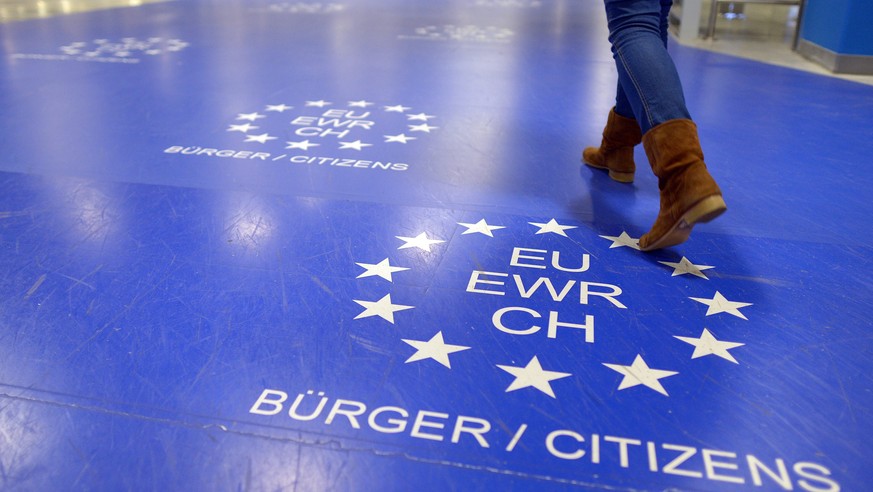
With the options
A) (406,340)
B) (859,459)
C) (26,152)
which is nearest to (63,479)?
(406,340)

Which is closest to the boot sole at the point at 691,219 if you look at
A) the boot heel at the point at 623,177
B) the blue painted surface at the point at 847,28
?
the boot heel at the point at 623,177

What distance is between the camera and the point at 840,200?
2.09 metres

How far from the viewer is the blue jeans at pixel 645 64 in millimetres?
1748

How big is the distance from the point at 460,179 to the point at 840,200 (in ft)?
3.82

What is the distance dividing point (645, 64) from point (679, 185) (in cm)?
35

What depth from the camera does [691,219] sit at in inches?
63.1

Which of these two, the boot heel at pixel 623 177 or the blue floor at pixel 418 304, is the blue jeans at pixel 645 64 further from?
the boot heel at pixel 623 177

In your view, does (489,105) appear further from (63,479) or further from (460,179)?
(63,479)

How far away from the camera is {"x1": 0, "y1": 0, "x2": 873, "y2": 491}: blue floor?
3.61 feet

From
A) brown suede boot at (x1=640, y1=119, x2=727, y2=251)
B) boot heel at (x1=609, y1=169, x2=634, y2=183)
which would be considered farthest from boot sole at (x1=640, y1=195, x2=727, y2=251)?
boot heel at (x1=609, y1=169, x2=634, y2=183)

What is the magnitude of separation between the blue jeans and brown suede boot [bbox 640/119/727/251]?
50mm

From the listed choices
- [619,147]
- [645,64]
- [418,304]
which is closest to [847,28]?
[619,147]

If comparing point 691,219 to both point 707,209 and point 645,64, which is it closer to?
point 707,209

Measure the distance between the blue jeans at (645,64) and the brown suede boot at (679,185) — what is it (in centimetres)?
5
